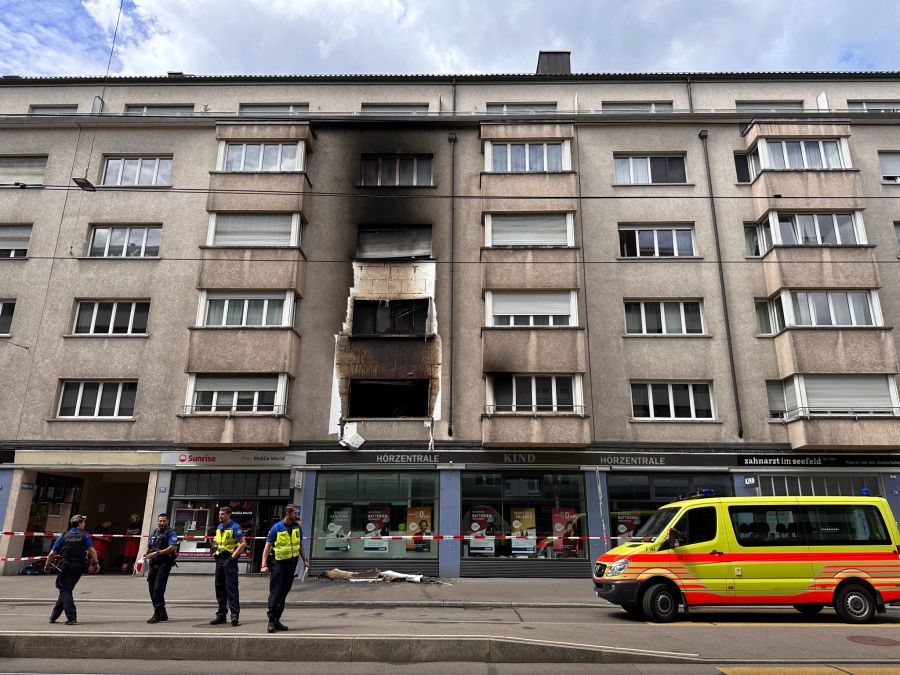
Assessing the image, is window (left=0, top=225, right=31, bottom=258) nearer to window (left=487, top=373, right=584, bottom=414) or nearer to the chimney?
window (left=487, top=373, right=584, bottom=414)

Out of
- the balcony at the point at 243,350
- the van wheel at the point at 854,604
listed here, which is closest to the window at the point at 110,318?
the balcony at the point at 243,350

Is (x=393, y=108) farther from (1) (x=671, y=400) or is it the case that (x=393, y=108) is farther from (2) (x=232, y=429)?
(1) (x=671, y=400)

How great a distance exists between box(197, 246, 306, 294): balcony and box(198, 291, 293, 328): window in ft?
1.14

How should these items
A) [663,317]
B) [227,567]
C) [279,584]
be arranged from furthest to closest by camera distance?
[663,317] < [227,567] < [279,584]

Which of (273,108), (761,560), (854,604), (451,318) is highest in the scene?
(273,108)

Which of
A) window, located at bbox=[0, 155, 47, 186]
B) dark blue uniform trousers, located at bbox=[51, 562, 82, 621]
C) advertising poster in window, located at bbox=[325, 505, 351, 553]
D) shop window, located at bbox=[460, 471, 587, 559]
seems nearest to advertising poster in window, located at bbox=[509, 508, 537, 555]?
shop window, located at bbox=[460, 471, 587, 559]

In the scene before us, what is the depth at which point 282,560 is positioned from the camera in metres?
9.80

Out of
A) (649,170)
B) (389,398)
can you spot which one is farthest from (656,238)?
(389,398)

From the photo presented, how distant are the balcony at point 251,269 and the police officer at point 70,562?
10868 millimetres

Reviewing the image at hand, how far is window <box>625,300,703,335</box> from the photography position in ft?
68.6

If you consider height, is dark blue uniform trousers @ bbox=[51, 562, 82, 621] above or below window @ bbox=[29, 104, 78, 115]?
below

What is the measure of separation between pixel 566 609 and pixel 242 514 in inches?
422

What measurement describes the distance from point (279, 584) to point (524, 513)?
10978mm

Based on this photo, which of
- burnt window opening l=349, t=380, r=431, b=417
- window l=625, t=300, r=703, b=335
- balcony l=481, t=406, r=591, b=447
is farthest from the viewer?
window l=625, t=300, r=703, b=335
